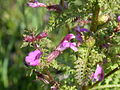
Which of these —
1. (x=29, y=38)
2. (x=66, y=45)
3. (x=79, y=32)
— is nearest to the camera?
(x=29, y=38)

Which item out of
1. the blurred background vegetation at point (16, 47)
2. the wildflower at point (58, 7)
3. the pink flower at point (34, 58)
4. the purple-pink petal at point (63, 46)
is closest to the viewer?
the pink flower at point (34, 58)

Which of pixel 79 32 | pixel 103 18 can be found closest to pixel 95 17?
pixel 103 18

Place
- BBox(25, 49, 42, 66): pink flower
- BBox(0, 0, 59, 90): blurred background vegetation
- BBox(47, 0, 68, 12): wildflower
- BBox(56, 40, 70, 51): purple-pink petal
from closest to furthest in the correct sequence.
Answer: BBox(25, 49, 42, 66): pink flower
BBox(56, 40, 70, 51): purple-pink petal
BBox(47, 0, 68, 12): wildflower
BBox(0, 0, 59, 90): blurred background vegetation

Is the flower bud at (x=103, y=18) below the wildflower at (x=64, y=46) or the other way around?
the other way around

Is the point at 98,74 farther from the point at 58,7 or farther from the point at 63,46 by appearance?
the point at 58,7

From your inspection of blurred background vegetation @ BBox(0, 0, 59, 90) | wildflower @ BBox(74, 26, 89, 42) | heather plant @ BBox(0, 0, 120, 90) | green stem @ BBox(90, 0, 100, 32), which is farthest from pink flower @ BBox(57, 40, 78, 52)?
blurred background vegetation @ BBox(0, 0, 59, 90)

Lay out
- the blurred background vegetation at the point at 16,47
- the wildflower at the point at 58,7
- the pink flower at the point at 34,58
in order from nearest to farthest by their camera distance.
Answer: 1. the pink flower at the point at 34,58
2. the wildflower at the point at 58,7
3. the blurred background vegetation at the point at 16,47

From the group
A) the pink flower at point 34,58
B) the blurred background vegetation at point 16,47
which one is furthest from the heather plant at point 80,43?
the blurred background vegetation at point 16,47

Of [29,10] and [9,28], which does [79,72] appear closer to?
[29,10]

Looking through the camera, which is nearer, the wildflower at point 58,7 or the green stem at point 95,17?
the green stem at point 95,17

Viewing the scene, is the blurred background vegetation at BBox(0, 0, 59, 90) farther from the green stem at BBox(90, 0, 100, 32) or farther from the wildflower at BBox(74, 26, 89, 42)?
the green stem at BBox(90, 0, 100, 32)

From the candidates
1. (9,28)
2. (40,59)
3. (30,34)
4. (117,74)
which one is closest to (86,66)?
(40,59)

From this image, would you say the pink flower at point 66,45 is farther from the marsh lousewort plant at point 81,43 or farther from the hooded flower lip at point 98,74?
the hooded flower lip at point 98,74
